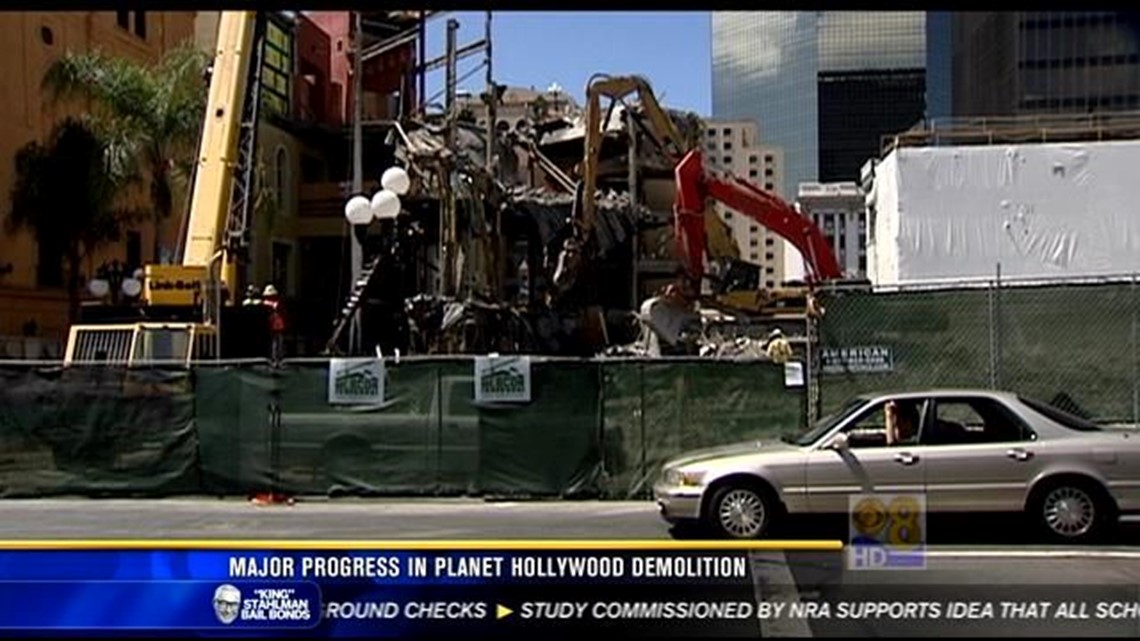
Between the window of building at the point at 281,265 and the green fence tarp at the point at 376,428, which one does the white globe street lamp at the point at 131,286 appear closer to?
the green fence tarp at the point at 376,428

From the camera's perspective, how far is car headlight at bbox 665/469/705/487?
9891 millimetres

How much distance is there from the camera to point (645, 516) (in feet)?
39.9

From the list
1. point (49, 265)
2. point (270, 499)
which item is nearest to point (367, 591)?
point (270, 499)

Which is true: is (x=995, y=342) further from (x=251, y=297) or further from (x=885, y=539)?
(x=251, y=297)

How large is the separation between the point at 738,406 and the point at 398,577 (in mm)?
10620

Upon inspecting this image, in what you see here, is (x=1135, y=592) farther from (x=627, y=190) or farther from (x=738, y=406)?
(x=627, y=190)

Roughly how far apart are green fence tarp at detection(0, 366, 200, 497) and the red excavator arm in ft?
32.9

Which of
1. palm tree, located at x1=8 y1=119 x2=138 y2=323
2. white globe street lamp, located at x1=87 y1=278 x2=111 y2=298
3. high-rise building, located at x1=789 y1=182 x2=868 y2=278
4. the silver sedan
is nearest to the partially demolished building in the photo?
high-rise building, located at x1=789 y1=182 x2=868 y2=278

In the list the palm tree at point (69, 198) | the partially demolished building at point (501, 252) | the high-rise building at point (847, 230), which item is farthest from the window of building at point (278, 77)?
the high-rise building at point (847, 230)

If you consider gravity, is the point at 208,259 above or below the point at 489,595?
above

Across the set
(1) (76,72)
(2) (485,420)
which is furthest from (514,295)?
(2) (485,420)

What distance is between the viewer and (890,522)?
4.05 metres

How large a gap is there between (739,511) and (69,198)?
16345 mm

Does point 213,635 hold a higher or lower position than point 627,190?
lower
